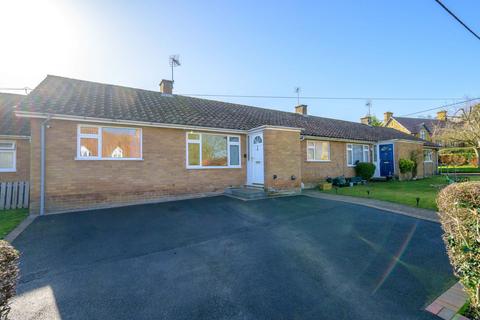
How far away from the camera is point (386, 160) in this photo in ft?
57.2

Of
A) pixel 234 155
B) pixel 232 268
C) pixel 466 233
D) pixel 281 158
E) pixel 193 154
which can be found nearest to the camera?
pixel 466 233

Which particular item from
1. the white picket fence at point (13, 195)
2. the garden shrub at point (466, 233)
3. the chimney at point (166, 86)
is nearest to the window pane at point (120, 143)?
the white picket fence at point (13, 195)

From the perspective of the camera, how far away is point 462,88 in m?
22.3

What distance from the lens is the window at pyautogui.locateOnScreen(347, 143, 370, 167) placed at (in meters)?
16.4

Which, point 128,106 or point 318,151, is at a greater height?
point 128,106

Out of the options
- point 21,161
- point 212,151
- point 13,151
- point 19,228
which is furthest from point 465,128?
point 13,151

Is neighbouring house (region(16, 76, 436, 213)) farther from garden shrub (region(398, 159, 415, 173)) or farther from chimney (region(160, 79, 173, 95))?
garden shrub (region(398, 159, 415, 173))

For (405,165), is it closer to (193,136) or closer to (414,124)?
(193,136)

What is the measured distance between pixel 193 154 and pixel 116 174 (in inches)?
137

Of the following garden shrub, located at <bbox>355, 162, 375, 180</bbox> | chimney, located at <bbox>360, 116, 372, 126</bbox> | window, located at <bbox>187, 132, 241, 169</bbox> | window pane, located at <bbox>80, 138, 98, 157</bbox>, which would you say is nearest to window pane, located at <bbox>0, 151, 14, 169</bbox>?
window pane, located at <bbox>80, 138, 98, 157</bbox>

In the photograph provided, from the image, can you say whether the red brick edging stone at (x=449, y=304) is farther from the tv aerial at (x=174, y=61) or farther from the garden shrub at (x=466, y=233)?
the tv aerial at (x=174, y=61)

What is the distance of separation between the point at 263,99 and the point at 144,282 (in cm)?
1977

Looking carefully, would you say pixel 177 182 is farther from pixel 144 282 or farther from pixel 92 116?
pixel 144 282

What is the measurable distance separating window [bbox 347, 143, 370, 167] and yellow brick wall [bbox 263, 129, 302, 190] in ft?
23.1
